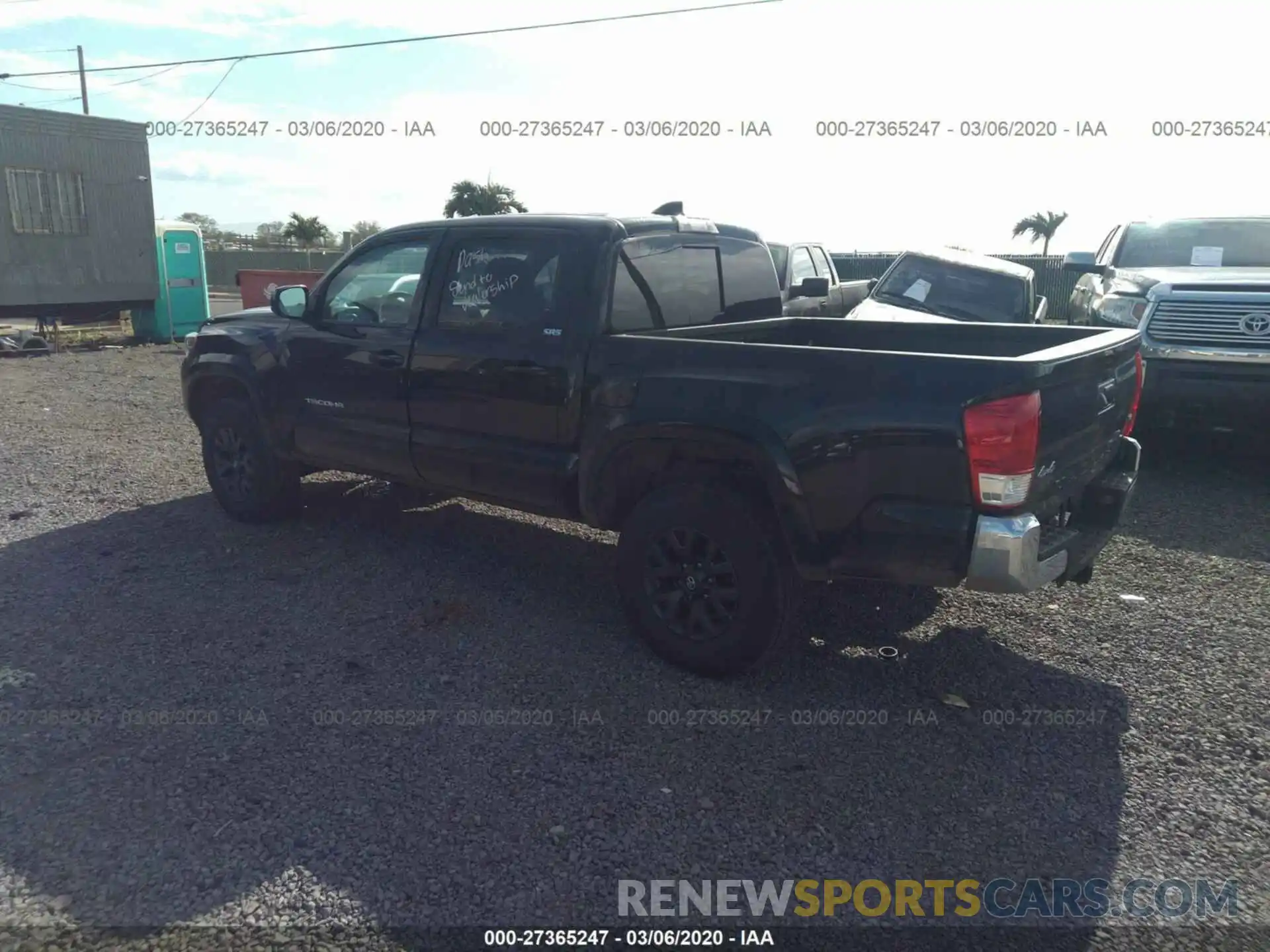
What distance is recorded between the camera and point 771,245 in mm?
10781

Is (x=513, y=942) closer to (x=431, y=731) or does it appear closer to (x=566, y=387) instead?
(x=431, y=731)

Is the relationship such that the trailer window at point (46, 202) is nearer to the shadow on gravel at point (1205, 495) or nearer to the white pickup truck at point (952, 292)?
the white pickup truck at point (952, 292)

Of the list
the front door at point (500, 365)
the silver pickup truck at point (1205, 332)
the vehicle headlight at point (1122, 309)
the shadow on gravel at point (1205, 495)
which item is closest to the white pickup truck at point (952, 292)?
the vehicle headlight at point (1122, 309)

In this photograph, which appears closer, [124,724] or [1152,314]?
[124,724]

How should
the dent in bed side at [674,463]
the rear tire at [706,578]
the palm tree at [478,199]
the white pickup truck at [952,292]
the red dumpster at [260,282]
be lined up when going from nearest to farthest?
the dent in bed side at [674,463] < the rear tire at [706,578] < the white pickup truck at [952,292] < the red dumpster at [260,282] < the palm tree at [478,199]

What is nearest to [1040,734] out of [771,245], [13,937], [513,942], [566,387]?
[513,942]

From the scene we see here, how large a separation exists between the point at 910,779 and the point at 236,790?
7.85 ft

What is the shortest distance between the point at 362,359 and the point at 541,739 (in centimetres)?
266

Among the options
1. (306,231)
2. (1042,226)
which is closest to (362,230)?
(306,231)

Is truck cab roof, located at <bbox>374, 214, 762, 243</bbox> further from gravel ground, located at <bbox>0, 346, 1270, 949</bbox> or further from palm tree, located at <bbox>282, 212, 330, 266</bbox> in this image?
palm tree, located at <bbox>282, 212, 330, 266</bbox>

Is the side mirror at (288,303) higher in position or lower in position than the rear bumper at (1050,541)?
higher

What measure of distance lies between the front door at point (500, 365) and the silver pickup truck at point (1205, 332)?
4834 millimetres

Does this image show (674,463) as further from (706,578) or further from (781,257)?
(781,257)

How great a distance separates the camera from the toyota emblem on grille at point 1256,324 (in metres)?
6.77
